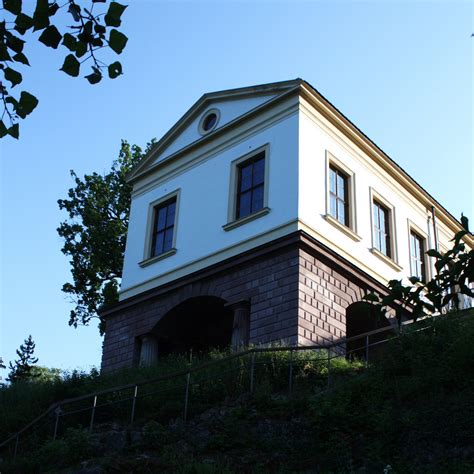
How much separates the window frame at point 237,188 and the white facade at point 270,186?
0.14 feet

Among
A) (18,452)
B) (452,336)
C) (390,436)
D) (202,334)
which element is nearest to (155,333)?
(202,334)

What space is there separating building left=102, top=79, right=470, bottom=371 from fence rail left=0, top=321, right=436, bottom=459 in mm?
2434

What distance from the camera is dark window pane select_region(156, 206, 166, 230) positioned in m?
25.1

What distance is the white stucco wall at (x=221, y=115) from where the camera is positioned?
23.7 metres

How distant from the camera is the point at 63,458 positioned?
14.2 m

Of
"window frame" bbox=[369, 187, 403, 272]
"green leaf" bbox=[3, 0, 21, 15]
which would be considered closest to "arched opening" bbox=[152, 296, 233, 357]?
"window frame" bbox=[369, 187, 403, 272]

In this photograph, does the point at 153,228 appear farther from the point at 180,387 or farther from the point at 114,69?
the point at 114,69

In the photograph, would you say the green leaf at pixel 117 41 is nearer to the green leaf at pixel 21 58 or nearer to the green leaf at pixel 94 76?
the green leaf at pixel 94 76

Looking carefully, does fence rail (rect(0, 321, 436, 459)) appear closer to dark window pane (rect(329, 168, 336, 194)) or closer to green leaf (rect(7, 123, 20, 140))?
dark window pane (rect(329, 168, 336, 194))

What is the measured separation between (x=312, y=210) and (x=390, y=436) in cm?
955

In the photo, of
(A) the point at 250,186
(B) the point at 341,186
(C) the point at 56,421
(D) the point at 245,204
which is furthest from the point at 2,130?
(B) the point at 341,186

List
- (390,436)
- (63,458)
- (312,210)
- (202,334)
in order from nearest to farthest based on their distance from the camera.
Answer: (390,436) → (63,458) → (312,210) → (202,334)

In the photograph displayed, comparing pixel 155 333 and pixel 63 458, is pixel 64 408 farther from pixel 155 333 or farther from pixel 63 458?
pixel 155 333

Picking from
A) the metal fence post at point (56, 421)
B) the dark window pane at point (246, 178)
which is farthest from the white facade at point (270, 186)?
the metal fence post at point (56, 421)
